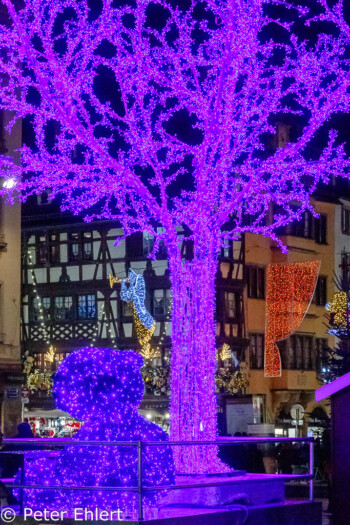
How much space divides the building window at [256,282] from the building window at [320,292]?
4.43 m

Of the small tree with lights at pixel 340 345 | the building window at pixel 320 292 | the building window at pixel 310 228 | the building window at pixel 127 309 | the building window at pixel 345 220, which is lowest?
the small tree with lights at pixel 340 345

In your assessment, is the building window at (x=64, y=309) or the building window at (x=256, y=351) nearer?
the building window at (x=64, y=309)

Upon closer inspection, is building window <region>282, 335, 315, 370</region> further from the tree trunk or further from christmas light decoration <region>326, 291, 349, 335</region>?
the tree trunk

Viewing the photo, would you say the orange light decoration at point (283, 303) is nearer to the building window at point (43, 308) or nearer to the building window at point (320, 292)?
the building window at point (320, 292)

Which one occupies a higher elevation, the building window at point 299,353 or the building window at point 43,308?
the building window at point 43,308

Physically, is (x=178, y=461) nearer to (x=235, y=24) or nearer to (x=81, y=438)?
(x=81, y=438)

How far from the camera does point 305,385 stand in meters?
50.5

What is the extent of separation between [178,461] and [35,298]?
3280 centimetres

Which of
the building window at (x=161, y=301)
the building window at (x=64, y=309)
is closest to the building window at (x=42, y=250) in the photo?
the building window at (x=64, y=309)

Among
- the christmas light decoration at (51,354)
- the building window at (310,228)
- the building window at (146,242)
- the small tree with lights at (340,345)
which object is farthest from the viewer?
the building window at (310,228)

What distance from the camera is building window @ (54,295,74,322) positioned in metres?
46.0

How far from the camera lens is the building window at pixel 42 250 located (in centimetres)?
4688

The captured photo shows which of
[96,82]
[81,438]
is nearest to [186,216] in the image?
[81,438]

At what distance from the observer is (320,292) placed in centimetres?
5281
